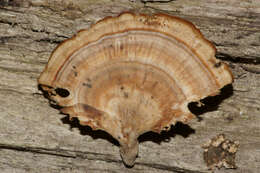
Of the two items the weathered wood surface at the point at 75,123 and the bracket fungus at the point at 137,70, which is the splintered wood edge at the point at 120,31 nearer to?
the bracket fungus at the point at 137,70

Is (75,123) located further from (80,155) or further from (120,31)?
(120,31)

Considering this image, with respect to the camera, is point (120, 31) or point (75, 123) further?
point (75, 123)

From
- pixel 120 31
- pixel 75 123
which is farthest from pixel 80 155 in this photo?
pixel 120 31

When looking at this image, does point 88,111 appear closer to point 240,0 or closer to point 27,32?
point 27,32

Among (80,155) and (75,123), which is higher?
(75,123)

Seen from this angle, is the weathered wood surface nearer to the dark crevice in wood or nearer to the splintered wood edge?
the dark crevice in wood

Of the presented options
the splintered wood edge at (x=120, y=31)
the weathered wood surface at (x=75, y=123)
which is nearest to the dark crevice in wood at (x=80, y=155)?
the weathered wood surface at (x=75, y=123)
